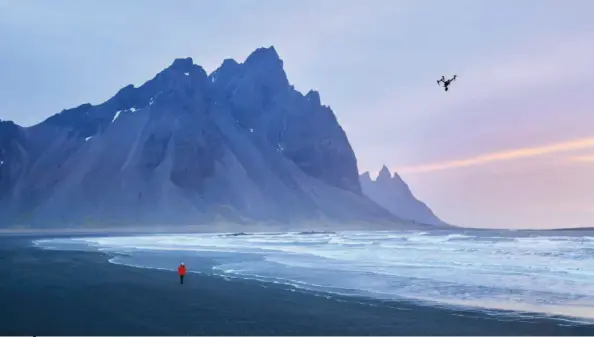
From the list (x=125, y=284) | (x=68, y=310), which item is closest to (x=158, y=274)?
(x=125, y=284)

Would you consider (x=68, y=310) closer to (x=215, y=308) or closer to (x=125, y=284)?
(x=215, y=308)

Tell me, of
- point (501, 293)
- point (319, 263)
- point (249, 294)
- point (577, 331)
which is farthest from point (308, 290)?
point (319, 263)

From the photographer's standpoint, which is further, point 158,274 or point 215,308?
point 158,274

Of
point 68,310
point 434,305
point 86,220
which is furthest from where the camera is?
point 86,220

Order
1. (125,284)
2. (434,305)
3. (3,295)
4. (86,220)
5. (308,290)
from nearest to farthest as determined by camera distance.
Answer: (434,305), (3,295), (308,290), (125,284), (86,220)

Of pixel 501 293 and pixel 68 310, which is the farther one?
pixel 501 293

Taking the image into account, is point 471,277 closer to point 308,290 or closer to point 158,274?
point 308,290
